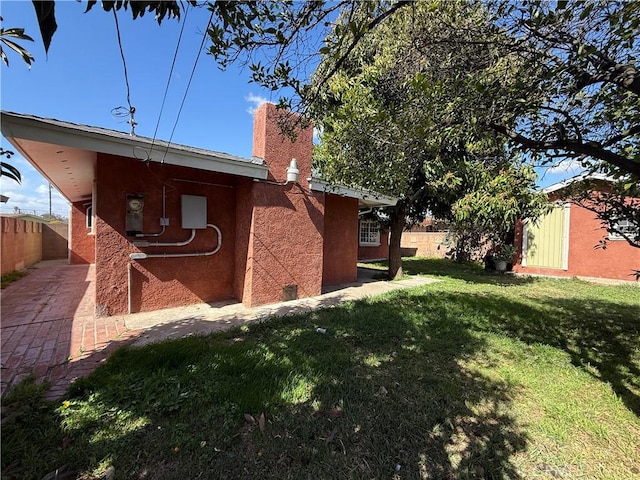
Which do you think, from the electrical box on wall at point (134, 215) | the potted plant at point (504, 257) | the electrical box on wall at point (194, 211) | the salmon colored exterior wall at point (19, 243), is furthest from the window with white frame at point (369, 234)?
the salmon colored exterior wall at point (19, 243)

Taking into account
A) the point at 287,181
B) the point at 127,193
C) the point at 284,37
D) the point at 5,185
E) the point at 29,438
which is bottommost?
the point at 29,438

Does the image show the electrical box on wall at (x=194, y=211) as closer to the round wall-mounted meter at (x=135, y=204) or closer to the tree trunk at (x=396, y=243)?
the round wall-mounted meter at (x=135, y=204)

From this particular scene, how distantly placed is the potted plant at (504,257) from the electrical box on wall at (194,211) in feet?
43.3

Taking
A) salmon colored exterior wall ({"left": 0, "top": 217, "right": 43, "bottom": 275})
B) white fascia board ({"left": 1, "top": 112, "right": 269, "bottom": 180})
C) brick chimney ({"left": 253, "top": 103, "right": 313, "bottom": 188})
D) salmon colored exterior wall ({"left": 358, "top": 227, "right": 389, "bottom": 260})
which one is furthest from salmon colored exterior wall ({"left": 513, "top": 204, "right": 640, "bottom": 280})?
salmon colored exterior wall ({"left": 0, "top": 217, "right": 43, "bottom": 275})

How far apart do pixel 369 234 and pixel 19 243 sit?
16.8m

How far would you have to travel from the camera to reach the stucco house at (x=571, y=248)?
36.6 ft

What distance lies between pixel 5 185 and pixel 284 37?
2.91 m

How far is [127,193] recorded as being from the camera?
5570 millimetres

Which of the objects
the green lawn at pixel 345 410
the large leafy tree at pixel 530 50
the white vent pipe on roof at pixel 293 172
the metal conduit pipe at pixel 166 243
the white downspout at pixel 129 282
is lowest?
the green lawn at pixel 345 410

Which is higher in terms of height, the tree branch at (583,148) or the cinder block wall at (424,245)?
the tree branch at (583,148)

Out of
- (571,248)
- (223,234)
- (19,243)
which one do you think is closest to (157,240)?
(223,234)

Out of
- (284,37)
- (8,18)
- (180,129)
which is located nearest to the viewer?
(8,18)

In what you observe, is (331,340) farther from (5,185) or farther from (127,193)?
(127,193)

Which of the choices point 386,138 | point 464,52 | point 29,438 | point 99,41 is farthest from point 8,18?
point 464,52
